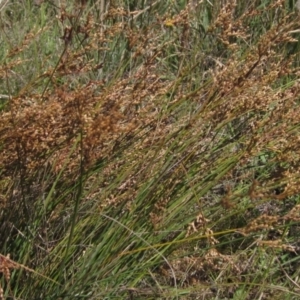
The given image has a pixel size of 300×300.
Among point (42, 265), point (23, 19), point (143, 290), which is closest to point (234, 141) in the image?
point (143, 290)

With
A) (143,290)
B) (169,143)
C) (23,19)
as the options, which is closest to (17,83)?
(23,19)

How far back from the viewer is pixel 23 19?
3346 mm

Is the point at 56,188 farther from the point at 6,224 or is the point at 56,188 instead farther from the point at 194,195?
the point at 194,195

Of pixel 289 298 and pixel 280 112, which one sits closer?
pixel 280 112

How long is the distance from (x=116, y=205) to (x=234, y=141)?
0.39 meters

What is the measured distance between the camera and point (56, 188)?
1.95 meters

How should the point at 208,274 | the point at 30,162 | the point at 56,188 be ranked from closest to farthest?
the point at 30,162 < the point at 56,188 < the point at 208,274

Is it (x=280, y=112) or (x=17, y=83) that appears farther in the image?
(x=17, y=83)

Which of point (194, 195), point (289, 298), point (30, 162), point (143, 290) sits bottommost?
point (289, 298)

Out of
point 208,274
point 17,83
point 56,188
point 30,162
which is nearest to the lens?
point 30,162

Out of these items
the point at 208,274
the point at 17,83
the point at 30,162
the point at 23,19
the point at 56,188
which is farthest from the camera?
the point at 23,19

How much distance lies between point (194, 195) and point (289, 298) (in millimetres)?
→ 393

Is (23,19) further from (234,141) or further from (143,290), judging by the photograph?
(143,290)

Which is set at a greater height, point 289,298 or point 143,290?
point 143,290
